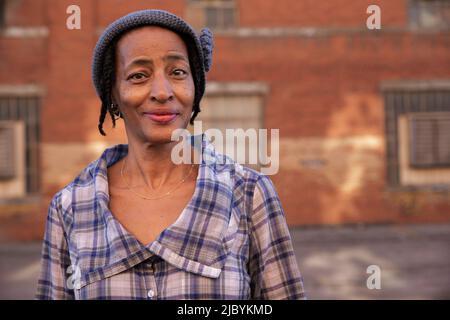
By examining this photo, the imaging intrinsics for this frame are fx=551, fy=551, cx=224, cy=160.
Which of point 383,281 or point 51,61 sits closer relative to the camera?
point 383,281

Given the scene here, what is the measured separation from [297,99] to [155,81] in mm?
9415

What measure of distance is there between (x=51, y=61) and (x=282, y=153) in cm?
473

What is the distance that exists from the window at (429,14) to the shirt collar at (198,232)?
1063cm

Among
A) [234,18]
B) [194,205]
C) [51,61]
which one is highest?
[234,18]

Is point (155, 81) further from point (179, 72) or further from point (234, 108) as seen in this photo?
point (234, 108)

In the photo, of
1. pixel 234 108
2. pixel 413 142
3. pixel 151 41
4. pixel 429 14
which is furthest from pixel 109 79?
pixel 429 14

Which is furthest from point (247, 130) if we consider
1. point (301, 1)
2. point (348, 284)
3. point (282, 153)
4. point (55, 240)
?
point (55, 240)

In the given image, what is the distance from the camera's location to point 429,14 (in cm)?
1123

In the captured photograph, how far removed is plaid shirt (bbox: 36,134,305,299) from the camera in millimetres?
1519

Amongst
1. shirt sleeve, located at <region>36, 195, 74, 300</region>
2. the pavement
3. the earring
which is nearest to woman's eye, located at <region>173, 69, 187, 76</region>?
the earring

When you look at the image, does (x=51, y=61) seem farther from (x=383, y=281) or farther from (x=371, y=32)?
(x=383, y=281)

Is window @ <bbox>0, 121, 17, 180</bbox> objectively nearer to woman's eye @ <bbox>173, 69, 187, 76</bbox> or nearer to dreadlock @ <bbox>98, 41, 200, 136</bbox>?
dreadlock @ <bbox>98, 41, 200, 136</bbox>

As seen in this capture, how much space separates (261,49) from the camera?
1079 centimetres

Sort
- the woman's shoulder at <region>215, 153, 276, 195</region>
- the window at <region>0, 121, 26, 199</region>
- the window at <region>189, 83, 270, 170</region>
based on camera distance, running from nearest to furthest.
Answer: the woman's shoulder at <region>215, 153, 276, 195</region>
the window at <region>0, 121, 26, 199</region>
the window at <region>189, 83, 270, 170</region>
